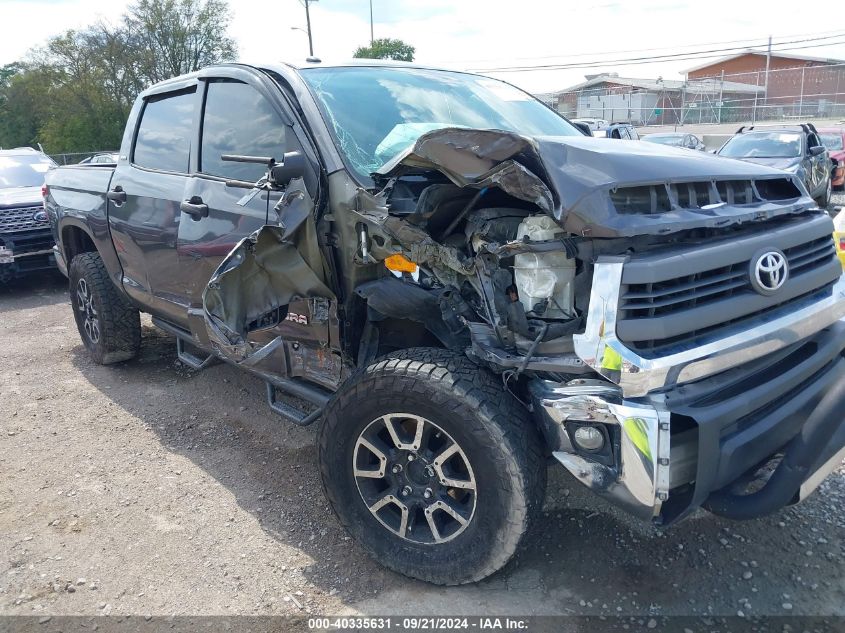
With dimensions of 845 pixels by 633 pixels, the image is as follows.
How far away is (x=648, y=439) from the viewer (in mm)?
2113

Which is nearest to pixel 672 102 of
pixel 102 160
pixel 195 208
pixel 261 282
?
pixel 102 160

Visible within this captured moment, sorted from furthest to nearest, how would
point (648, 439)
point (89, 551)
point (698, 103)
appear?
point (698, 103)
point (89, 551)
point (648, 439)

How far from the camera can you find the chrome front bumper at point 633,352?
2.13 m

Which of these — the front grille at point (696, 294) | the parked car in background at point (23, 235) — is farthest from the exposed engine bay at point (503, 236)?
the parked car in background at point (23, 235)

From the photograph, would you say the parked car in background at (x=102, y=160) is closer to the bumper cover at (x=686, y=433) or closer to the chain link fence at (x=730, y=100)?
the bumper cover at (x=686, y=433)

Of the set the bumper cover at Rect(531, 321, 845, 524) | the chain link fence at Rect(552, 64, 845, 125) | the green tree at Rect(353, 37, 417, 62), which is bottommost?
the bumper cover at Rect(531, 321, 845, 524)

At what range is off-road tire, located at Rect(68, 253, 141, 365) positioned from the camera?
5.12m

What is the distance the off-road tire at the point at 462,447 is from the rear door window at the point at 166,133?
2148mm

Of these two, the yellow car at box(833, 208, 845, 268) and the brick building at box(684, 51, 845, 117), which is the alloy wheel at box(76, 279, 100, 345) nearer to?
the yellow car at box(833, 208, 845, 268)

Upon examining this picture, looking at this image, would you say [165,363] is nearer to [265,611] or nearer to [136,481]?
[136,481]

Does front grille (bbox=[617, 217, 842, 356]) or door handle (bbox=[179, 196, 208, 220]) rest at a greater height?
door handle (bbox=[179, 196, 208, 220])

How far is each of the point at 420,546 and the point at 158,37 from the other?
151 ft

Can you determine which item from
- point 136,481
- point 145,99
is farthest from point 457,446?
point 145,99

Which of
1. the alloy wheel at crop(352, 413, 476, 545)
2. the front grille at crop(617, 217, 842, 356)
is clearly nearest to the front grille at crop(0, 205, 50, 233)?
the alloy wheel at crop(352, 413, 476, 545)
